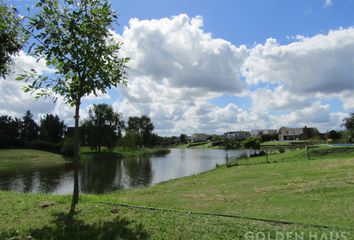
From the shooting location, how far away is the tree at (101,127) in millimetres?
78188

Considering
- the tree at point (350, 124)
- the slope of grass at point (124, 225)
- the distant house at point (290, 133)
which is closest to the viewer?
the slope of grass at point (124, 225)

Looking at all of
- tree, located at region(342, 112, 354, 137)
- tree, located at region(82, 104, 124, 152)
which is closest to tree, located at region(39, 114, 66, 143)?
tree, located at region(82, 104, 124, 152)

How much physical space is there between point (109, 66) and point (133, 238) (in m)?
5.08

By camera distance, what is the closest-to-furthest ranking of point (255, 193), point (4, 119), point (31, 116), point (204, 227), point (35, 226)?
1. point (204, 227)
2. point (35, 226)
3. point (255, 193)
4. point (4, 119)
5. point (31, 116)

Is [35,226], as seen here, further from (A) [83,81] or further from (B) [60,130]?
(B) [60,130]

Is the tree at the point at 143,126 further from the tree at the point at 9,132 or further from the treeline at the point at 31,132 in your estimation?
the tree at the point at 9,132

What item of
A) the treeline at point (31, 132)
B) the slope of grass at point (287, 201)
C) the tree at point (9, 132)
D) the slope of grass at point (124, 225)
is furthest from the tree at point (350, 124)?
the tree at point (9, 132)

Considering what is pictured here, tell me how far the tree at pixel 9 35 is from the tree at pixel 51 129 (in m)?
77.7

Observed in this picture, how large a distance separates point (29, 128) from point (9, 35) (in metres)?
81.7

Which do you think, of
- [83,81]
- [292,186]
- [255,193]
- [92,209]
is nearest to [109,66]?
[83,81]

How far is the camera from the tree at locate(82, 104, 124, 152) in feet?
257

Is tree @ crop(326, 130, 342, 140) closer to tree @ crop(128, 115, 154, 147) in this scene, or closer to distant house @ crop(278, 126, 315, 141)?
distant house @ crop(278, 126, 315, 141)

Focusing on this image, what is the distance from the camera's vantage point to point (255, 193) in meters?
13.9

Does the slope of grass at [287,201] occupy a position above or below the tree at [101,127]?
below
